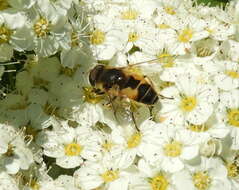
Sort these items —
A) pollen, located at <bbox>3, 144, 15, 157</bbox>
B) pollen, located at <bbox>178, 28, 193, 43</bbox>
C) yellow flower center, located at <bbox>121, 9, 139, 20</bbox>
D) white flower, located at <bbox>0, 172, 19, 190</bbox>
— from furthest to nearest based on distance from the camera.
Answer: yellow flower center, located at <bbox>121, 9, 139, 20</bbox>, pollen, located at <bbox>178, 28, 193, 43</bbox>, pollen, located at <bbox>3, 144, 15, 157</bbox>, white flower, located at <bbox>0, 172, 19, 190</bbox>

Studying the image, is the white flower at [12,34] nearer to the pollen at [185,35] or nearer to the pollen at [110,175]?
the pollen at [110,175]

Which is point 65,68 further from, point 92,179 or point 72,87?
point 92,179

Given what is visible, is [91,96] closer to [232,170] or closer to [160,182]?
[160,182]

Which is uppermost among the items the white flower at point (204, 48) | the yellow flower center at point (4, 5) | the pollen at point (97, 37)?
the yellow flower center at point (4, 5)

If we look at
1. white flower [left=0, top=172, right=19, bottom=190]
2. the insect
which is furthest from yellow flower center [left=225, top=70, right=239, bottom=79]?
white flower [left=0, top=172, right=19, bottom=190]

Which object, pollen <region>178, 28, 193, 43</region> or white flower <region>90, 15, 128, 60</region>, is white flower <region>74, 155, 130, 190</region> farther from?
pollen <region>178, 28, 193, 43</region>

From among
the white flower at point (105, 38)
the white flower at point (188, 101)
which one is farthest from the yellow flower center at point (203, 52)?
the white flower at point (105, 38)
